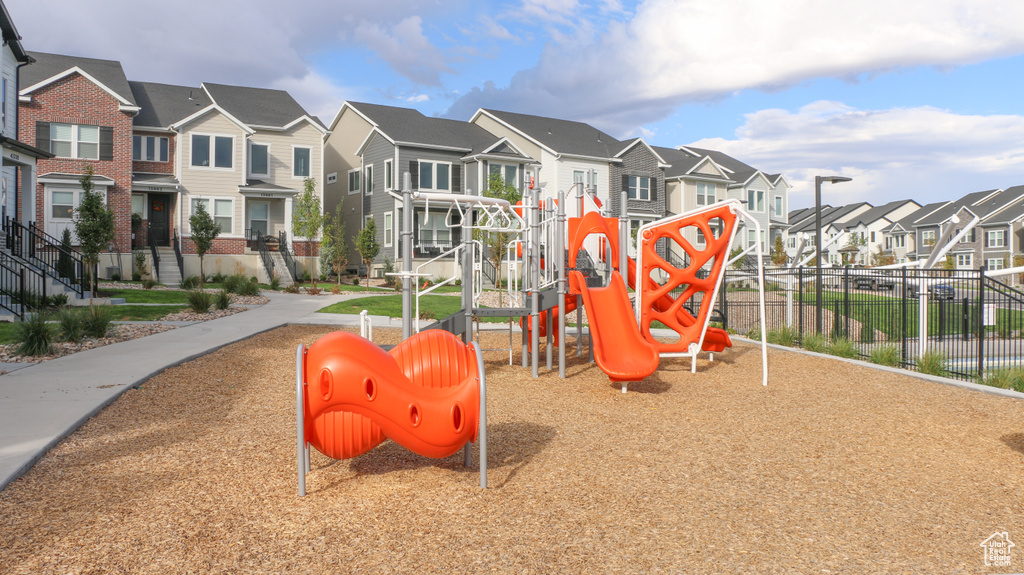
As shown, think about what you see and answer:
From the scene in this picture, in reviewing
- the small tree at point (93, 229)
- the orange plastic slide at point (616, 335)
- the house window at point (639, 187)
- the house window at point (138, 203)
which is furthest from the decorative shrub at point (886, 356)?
the house window at point (639, 187)

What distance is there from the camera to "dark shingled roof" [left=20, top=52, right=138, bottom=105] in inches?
1206

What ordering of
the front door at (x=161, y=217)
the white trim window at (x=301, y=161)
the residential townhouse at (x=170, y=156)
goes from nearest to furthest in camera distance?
1. the residential townhouse at (x=170, y=156)
2. the front door at (x=161, y=217)
3. the white trim window at (x=301, y=161)

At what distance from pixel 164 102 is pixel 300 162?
7138 millimetres

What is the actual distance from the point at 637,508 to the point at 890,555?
1606 millimetres

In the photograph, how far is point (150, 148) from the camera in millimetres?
33125

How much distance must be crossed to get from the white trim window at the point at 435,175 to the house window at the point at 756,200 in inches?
1033

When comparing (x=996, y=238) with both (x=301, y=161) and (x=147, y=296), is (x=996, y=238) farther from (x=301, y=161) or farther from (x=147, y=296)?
(x=147, y=296)

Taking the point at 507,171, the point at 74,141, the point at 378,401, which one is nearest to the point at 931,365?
the point at 378,401

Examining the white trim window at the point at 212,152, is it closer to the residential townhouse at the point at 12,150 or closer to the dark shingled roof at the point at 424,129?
the dark shingled roof at the point at 424,129

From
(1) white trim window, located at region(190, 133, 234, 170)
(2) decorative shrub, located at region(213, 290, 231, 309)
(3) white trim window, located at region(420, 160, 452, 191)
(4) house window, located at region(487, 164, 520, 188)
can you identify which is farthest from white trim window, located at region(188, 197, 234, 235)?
(2) decorative shrub, located at region(213, 290, 231, 309)

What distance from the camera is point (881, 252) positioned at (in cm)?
7738

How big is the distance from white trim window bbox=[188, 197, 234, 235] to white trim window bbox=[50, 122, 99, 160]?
461 centimetres

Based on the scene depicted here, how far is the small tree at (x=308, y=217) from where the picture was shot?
32562mm

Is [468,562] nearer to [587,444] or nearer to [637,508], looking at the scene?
[637,508]
